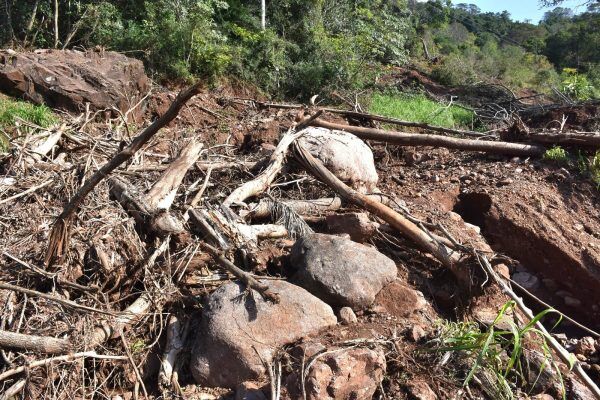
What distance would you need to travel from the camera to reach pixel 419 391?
2.68 meters

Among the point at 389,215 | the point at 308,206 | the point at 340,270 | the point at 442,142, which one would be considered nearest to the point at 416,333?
the point at 340,270

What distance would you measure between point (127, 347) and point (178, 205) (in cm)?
109

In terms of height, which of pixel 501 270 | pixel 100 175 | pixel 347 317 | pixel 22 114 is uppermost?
pixel 100 175

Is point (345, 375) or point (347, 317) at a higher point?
point (345, 375)

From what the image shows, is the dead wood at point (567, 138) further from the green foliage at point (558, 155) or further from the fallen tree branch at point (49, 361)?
the fallen tree branch at point (49, 361)

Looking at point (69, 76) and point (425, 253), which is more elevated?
point (425, 253)

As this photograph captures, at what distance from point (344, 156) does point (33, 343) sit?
2.82 meters

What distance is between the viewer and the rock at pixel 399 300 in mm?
3242

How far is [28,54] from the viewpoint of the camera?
22.9 ft

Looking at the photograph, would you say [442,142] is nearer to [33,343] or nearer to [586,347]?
[586,347]

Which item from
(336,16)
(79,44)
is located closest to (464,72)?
(336,16)

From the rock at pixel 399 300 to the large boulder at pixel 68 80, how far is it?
4.70m

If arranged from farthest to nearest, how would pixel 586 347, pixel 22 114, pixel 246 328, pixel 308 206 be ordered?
1. pixel 22 114
2. pixel 308 206
3. pixel 586 347
4. pixel 246 328

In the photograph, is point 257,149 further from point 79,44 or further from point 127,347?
point 79,44
